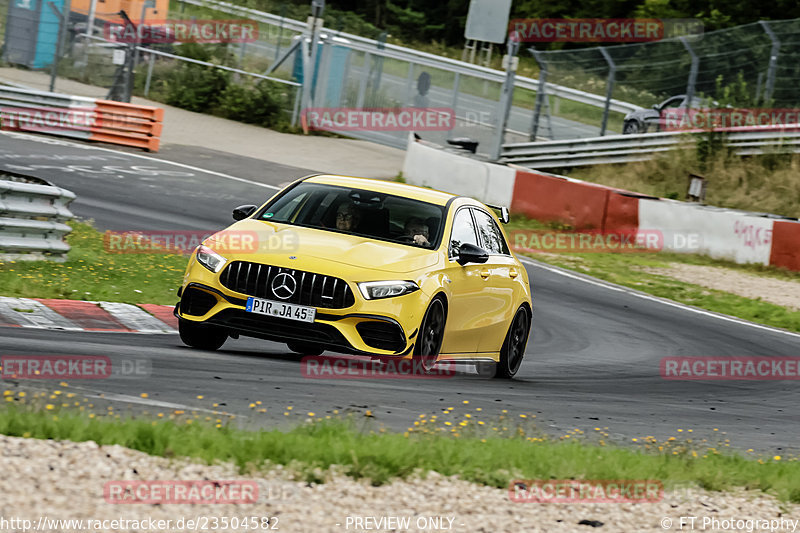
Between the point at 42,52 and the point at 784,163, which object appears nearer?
the point at 784,163

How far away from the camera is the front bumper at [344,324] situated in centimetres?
889

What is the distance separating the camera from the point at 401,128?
31406mm

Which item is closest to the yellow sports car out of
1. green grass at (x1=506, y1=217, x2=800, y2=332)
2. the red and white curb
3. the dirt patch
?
the red and white curb

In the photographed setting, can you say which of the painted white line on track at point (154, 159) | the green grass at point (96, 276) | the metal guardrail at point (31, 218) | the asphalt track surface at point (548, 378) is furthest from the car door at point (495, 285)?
the painted white line on track at point (154, 159)

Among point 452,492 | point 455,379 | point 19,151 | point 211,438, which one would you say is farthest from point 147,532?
point 19,151

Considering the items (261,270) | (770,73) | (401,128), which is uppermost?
(770,73)

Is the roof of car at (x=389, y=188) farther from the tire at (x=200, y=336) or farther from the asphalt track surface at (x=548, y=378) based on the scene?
the tire at (x=200, y=336)

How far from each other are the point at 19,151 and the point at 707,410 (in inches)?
633

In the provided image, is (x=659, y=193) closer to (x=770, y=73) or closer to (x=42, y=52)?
(x=770, y=73)

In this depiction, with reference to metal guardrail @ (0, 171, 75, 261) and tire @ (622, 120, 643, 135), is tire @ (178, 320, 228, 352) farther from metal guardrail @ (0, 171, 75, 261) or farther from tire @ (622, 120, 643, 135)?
tire @ (622, 120, 643, 135)

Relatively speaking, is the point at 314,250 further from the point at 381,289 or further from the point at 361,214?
the point at 361,214

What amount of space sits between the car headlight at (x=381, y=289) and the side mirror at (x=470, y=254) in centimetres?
102

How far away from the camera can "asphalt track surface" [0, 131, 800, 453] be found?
7.90 metres

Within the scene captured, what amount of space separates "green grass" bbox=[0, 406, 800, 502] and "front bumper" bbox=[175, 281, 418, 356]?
1460 millimetres
